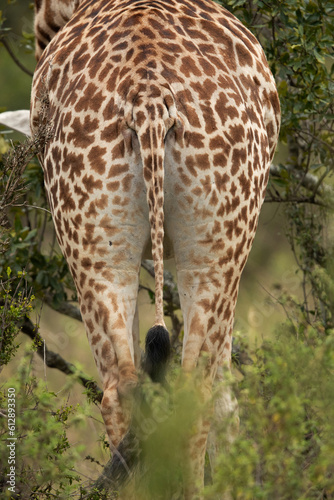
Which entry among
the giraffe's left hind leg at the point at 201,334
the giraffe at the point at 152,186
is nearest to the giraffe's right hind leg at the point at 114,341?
the giraffe at the point at 152,186

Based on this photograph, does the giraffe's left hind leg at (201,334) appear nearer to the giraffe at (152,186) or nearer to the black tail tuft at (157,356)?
the giraffe at (152,186)

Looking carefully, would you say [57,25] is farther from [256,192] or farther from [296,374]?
[296,374]

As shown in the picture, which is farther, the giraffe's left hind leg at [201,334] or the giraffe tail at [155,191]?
the giraffe's left hind leg at [201,334]

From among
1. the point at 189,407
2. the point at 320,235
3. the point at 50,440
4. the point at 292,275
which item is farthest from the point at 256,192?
the point at 292,275

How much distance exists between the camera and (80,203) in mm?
3693

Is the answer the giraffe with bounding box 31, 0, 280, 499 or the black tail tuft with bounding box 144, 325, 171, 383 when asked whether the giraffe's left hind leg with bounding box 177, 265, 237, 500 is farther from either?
the black tail tuft with bounding box 144, 325, 171, 383

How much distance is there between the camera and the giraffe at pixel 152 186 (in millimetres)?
3594

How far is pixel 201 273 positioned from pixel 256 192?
0.52m

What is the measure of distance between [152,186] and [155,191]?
2 cm

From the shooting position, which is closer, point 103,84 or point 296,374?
point 296,374

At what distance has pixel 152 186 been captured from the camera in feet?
11.6

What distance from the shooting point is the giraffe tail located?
3.53m

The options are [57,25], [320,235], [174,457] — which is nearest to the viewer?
[174,457]

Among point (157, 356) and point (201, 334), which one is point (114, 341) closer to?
point (157, 356)
